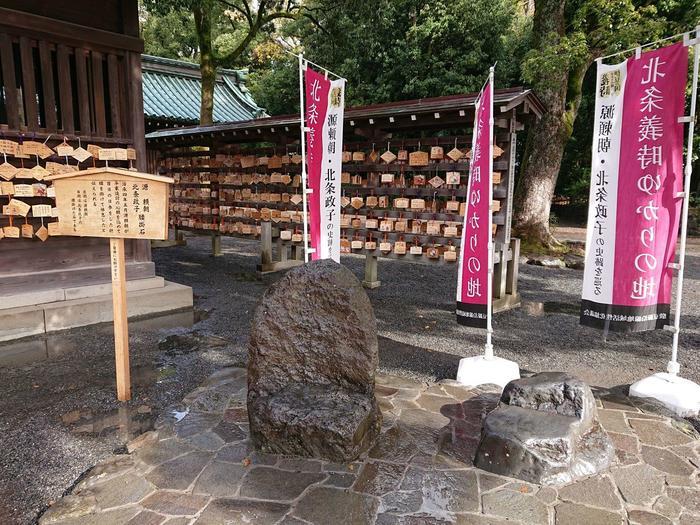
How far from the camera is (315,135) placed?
7.21 metres

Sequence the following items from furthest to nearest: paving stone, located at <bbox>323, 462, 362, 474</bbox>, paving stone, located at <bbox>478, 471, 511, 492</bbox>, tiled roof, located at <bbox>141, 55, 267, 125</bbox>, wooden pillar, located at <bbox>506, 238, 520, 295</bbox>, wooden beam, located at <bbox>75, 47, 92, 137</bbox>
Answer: tiled roof, located at <bbox>141, 55, 267, 125</bbox>
wooden pillar, located at <bbox>506, 238, 520, 295</bbox>
wooden beam, located at <bbox>75, 47, 92, 137</bbox>
paving stone, located at <bbox>323, 462, 362, 474</bbox>
paving stone, located at <bbox>478, 471, 511, 492</bbox>

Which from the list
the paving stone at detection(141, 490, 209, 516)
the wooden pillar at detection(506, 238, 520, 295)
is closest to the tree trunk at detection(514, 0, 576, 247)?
the wooden pillar at detection(506, 238, 520, 295)

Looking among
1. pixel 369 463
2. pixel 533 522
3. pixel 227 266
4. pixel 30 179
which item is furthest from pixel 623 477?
pixel 227 266

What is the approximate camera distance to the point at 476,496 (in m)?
3.16

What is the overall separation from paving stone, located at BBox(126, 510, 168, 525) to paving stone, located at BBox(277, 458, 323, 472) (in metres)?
0.84

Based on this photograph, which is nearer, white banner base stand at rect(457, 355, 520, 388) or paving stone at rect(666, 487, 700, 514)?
paving stone at rect(666, 487, 700, 514)

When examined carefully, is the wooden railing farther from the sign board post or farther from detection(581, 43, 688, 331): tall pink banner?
detection(581, 43, 688, 331): tall pink banner

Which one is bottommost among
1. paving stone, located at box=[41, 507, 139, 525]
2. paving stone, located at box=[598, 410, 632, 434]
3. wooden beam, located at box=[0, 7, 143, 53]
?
paving stone, located at box=[41, 507, 139, 525]

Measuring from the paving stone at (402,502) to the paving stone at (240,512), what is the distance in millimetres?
622

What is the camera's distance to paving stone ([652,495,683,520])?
9.84ft

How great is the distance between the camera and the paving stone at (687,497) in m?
3.06

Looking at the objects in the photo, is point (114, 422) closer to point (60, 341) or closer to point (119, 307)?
point (119, 307)

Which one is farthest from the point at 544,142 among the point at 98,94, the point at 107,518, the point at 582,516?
the point at 107,518

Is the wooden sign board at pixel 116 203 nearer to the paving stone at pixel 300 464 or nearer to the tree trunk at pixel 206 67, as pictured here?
the paving stone at pixel 300 464
